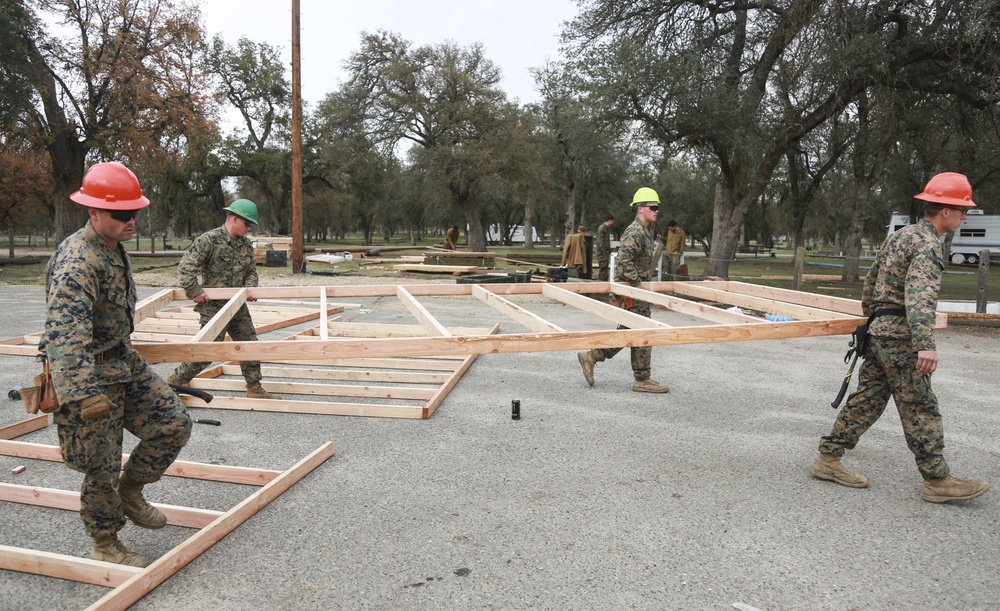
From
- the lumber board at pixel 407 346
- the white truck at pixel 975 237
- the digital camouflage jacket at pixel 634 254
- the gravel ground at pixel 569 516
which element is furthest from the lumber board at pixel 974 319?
the white truck at pixel 975 237

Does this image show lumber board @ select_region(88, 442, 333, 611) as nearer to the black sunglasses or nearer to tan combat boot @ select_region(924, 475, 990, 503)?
the black sunglasses

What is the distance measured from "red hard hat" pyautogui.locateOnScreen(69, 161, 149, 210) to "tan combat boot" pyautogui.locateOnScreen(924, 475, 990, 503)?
4.89 metres

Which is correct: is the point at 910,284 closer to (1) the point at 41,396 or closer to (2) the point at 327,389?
(1) the point at 41,396

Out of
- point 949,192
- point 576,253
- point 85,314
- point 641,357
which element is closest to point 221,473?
point 85,314

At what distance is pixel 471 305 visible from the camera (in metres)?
14.3

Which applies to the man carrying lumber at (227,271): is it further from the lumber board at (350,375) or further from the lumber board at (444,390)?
the lumber board at (444,390)

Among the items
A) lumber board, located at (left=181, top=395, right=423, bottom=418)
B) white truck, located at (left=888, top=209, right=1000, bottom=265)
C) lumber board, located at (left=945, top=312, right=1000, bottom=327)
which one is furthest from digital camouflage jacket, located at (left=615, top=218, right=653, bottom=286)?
white truck, located at (left=888, top=209, right=1000, bottom=265)

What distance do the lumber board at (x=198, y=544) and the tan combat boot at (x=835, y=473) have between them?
356 centimetres

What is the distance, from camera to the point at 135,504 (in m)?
3.24

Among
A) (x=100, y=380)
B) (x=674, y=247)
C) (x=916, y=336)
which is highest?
(x=674, y=247)

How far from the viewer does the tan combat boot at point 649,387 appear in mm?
6641

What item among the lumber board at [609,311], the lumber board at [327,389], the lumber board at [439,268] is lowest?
the lumber board at [327,389]

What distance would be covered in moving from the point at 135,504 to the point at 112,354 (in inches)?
32.8

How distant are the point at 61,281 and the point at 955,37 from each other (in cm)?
1531
